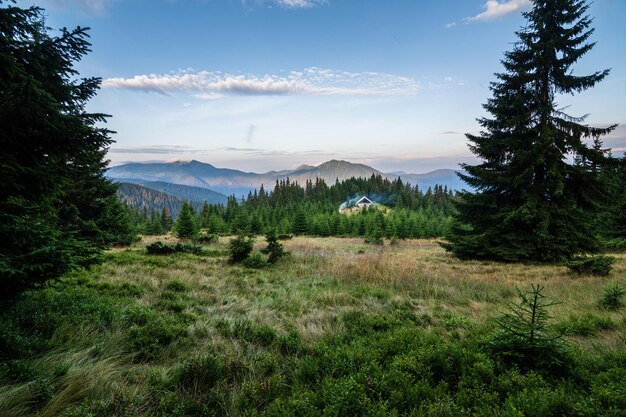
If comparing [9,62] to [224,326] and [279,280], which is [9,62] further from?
[279,280]

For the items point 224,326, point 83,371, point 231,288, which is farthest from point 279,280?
point 83,371

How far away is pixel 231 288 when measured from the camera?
29.5 feet

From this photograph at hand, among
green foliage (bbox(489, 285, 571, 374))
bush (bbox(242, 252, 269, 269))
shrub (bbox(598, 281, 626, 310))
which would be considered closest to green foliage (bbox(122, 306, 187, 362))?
green foliage (bbox(489, 285, 571, 374))

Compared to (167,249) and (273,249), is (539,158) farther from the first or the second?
(167,249)

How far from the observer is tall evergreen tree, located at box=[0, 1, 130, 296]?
12.8ft

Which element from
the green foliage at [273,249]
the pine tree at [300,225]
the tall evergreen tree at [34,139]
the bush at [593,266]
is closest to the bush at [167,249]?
the green foliage at [273,249]

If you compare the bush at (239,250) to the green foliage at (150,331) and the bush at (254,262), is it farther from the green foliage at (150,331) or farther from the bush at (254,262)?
the green foliage at (150,331)

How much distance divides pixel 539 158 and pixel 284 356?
15.2 m

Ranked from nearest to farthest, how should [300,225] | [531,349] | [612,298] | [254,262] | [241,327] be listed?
[531,349], [241,327], [612,298], [254,262], [300,225]

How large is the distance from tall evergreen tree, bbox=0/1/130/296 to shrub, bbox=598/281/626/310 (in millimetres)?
10466

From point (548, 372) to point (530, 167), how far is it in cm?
1391

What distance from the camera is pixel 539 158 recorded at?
43.8 ft

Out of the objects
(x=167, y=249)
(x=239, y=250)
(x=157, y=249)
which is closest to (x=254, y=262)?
(x=239, y=250)

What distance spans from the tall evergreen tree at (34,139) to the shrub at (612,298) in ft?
34.3
